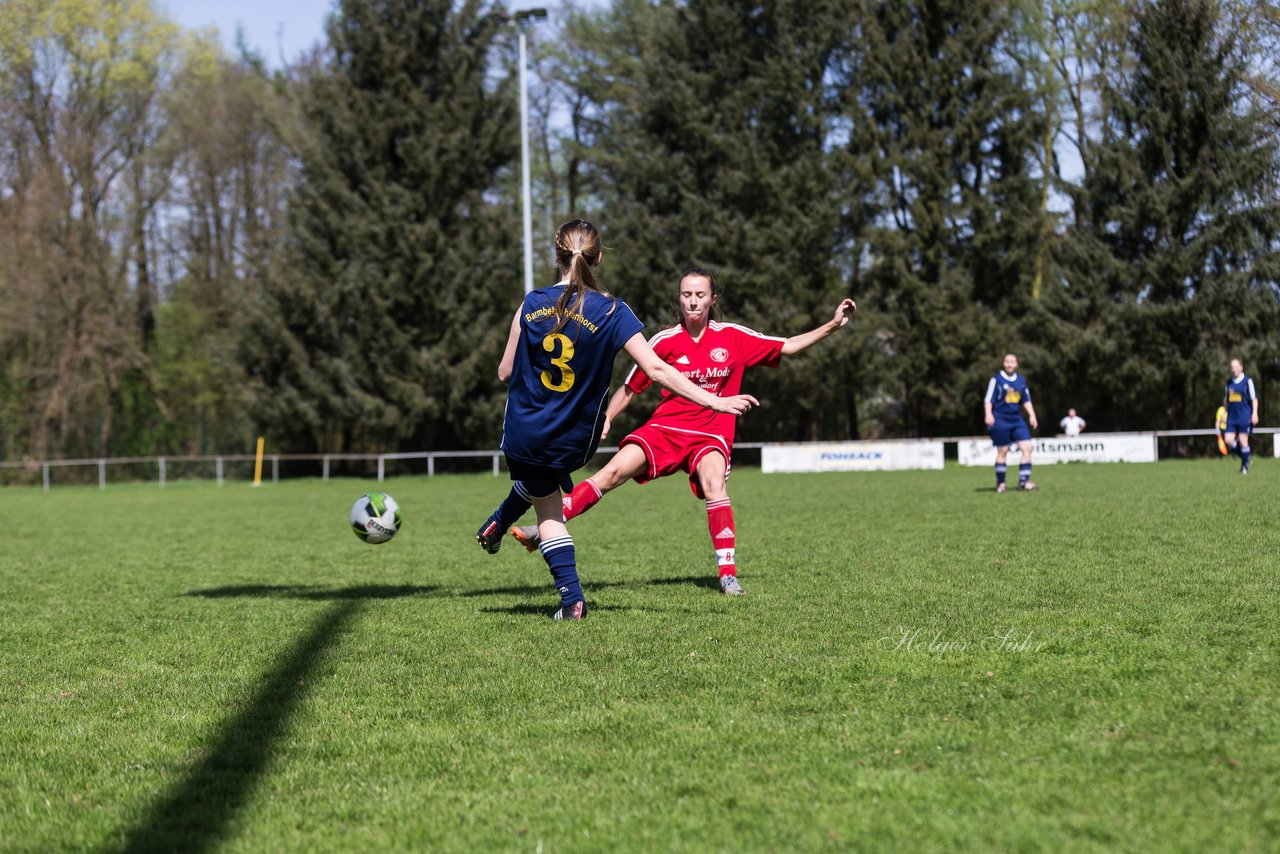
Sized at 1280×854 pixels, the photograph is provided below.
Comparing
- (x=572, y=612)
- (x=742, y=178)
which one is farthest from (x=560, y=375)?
(x=742, y=178)

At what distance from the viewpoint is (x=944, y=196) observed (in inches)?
1459

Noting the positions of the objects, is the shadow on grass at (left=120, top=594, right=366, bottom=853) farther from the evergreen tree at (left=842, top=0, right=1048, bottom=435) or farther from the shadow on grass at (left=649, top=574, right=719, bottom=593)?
the evergreen tree at (left=842, top=0, right=1048, bottom=435)

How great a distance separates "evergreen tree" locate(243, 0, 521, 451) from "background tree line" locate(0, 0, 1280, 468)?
10 centimetres

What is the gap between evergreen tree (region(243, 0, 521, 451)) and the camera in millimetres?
36094

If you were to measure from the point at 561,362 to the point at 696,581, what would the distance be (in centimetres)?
247

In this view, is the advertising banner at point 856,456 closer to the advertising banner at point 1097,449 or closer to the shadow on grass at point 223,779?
the advertising banner at point 1097,449

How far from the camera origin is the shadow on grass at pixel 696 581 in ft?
25.9

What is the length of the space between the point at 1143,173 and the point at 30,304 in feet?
111

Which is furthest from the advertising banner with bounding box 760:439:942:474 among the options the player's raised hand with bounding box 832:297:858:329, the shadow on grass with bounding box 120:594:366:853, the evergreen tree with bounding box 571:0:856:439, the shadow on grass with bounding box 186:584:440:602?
the shadow on grass with bounding box 120:594:366:853

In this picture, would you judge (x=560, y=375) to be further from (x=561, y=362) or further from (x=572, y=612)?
(x=572, y=612)

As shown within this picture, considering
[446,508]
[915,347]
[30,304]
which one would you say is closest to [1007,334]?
[915,347]

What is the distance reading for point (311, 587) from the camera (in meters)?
8.62

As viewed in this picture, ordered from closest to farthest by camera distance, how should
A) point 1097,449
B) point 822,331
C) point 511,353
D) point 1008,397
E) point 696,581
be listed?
point 511,353, point 822,331, point 696,581, point 1008,397, point 1097,449

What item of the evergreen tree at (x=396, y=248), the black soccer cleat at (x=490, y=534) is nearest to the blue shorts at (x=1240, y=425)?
the black soccer cleat at (x=490, y=534)
